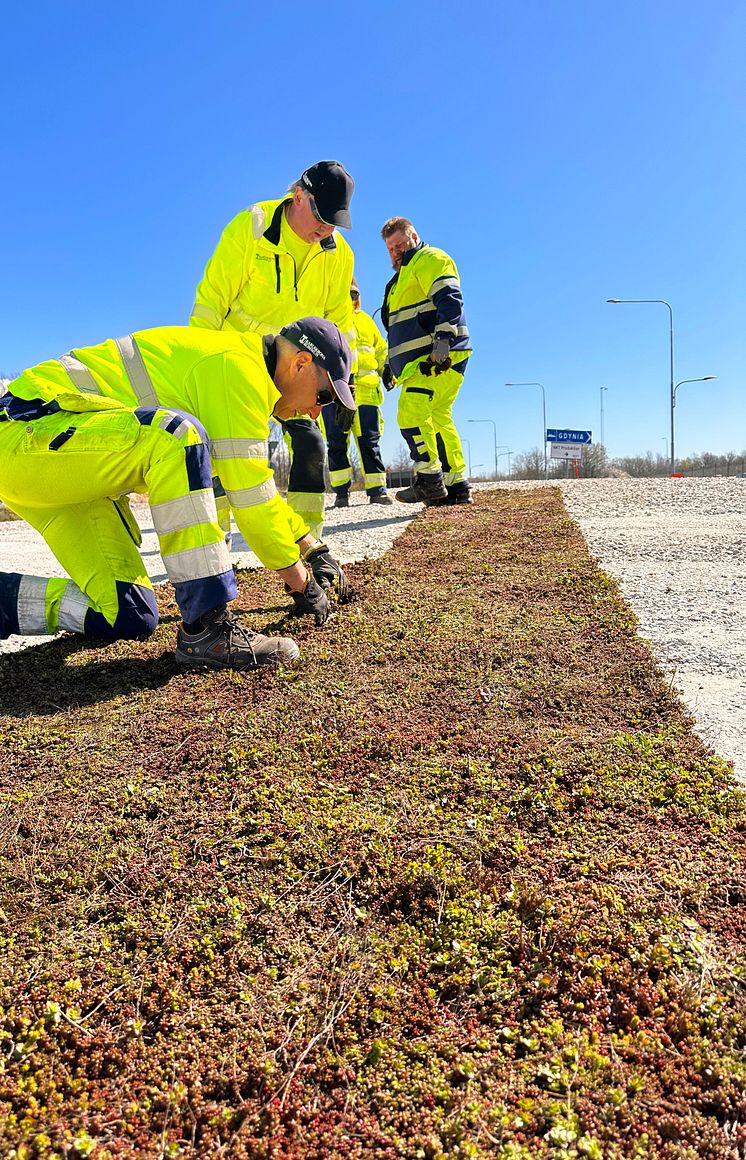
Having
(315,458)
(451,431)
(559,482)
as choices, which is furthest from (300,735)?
(559,482)

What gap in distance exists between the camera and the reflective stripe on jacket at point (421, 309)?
6070mm

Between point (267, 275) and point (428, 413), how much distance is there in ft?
→ 8.39

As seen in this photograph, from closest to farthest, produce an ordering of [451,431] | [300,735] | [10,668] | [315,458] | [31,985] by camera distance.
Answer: [31,985] < [300,735] < [10,668] < [315,458] < [451,431]

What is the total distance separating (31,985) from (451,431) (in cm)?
565

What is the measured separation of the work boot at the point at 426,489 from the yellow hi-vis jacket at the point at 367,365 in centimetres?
183

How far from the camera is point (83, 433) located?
2.63 m

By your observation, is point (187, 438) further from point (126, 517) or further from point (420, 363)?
point (420, 363)

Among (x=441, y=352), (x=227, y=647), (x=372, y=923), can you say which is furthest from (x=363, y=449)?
(x=372, y=923)

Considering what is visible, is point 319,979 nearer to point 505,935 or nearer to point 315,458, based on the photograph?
point 505,935

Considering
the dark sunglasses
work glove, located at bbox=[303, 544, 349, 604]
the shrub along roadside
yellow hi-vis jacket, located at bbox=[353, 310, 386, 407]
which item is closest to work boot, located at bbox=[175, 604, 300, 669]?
the shrub along roadside

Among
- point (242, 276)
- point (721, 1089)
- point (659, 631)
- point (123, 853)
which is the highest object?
point (242, 276)

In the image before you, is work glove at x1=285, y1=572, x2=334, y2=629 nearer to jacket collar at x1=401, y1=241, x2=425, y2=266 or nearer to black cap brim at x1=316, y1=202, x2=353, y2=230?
black cap brim at x1=316, y1=202, x2=353, y2=230

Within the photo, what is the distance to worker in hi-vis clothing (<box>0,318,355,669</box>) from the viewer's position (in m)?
2.64

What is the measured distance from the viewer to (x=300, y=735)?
2.17 meters
